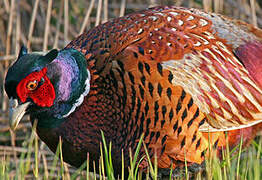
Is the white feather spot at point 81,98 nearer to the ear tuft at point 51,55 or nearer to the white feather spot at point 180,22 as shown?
the ear tuft at point 51,55

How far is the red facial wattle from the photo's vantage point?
3.16 meters

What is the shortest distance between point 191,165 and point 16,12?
294 cm

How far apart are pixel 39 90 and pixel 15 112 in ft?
0.75

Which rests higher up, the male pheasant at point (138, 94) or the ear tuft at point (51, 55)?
the ear tuft at point (51, 55)

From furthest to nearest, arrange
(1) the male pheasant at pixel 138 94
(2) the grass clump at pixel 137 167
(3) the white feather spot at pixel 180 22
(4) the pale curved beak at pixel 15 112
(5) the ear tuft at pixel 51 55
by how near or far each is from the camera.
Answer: (3) the white feather spot at pixel 180 22 < (1) the male pheasant at pixel 138 94 < (5) the ear tuft at pixel 51 55 < (4) the pale curved beak at pixel 15 112 < (2) the grass clump at pixel 137 167

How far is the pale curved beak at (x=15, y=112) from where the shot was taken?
3117 mm

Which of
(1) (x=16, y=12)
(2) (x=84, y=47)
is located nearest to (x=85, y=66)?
(2) (x=84, y=47)

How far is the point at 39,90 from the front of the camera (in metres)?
3.27

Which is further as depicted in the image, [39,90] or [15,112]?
[39,90]

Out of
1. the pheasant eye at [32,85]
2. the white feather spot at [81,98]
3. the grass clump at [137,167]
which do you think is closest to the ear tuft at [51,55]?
the pheasant eye at [32,85]

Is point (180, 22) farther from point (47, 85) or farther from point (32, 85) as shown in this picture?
point (32, 85)

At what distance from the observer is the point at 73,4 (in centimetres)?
637

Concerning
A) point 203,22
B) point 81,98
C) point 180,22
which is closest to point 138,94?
point 81,98

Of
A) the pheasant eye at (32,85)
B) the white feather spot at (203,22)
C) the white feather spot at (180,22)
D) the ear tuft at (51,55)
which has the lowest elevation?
the pheasant eye at (32,85)
